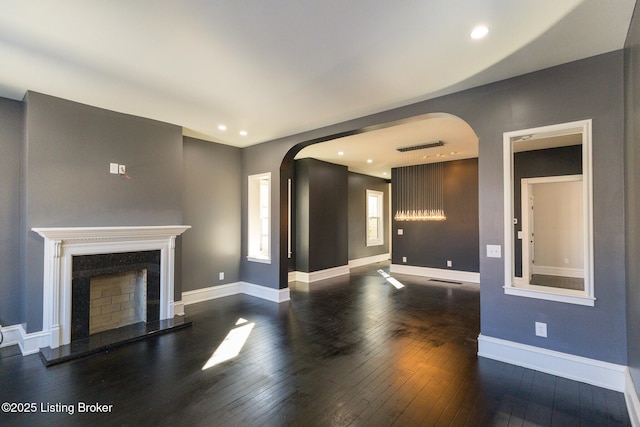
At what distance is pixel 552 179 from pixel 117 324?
312 inches

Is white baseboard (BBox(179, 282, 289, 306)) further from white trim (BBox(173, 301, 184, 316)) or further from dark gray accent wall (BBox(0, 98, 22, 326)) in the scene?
dark gray accent wall (BBox(0, 98, 22, 326))

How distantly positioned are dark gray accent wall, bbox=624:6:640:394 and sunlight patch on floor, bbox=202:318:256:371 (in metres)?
3.34

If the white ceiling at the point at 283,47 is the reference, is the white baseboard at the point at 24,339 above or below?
below

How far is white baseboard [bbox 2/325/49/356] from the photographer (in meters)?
3.14

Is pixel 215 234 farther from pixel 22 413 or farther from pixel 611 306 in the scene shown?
pixel 611 306

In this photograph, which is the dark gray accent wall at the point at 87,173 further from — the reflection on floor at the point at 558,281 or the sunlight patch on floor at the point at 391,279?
the reflection on floor at the point at 558,281

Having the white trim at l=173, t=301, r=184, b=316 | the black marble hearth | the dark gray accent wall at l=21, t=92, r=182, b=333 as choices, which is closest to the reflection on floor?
the white trim at l=173, t=301, r=184, b=316

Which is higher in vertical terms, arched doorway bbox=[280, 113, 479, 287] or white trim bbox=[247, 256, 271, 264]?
arched doorway bbox=[280, 113, 479, 287]

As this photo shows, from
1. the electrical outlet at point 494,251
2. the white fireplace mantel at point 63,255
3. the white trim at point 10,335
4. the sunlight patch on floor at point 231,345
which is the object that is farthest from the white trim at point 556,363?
the white trim at point 10,335

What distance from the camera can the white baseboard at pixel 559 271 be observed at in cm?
682

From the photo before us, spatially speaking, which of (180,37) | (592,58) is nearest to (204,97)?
(180,37)

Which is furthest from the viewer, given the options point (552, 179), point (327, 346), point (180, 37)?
point (552, 179)

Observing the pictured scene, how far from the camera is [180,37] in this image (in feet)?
7.51

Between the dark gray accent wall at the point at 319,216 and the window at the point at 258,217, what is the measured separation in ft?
3.85
